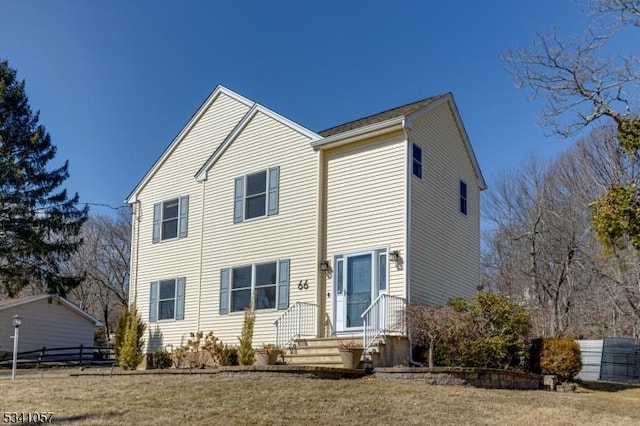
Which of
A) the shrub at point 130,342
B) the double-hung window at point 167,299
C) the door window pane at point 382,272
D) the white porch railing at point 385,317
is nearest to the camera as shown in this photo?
the white porch railing at point 385,317

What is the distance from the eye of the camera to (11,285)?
2812 centimetres

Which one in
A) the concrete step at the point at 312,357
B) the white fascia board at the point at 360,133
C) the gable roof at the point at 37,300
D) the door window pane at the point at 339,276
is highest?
the white fascia board at the point at 360,133

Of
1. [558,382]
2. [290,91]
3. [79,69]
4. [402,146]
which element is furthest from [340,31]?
[558,382]

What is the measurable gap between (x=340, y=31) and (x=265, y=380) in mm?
11135

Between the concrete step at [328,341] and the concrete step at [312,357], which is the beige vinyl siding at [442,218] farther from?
the concrete step at [312,357]

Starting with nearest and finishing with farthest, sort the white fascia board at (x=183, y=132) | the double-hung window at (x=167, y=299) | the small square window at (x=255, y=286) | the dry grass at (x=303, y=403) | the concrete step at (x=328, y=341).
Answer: the dry grass at (x=303, y=403) → the concrete step at (x=328, y=341) → the small square window at (x=255, y=286) → the double-hung window at (x=167, y=299) → the white fascia board at (x=183, y=132)

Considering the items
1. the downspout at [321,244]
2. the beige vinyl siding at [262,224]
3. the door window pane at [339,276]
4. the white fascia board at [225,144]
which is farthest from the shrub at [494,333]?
the white fascia board at [225,144]

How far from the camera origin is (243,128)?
18453 millimetres

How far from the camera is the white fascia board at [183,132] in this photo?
19.6m

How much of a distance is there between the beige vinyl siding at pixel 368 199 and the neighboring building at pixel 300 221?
3cm

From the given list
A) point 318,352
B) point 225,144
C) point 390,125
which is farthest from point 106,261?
point 390,125

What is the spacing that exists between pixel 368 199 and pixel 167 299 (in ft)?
23.9

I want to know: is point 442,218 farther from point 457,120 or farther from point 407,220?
point 457,120

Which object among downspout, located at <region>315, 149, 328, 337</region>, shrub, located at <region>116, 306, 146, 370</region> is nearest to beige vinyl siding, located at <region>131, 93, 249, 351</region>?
shrub, located at <region>116, 306, 146, 370</region>
